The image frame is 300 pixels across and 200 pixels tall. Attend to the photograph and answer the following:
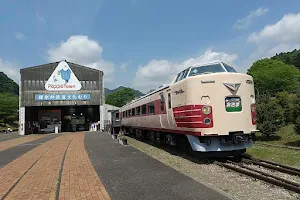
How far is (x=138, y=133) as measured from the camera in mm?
20734

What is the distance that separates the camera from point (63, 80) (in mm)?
40531

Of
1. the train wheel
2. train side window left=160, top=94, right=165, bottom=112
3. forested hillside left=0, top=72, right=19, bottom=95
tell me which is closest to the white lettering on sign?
train side window left=160, top=94, right=165, bottom=112

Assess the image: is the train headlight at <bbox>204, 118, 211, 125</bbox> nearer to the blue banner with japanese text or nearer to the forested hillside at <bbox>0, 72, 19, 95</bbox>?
the blue banner with japanese text

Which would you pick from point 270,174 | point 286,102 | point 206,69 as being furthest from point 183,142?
point 286,102

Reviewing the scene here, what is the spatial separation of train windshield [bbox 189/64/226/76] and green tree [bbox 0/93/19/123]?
222 ft

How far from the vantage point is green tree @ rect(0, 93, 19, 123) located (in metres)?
67.4

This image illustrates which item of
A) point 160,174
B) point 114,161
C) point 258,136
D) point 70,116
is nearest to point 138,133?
point 258,136

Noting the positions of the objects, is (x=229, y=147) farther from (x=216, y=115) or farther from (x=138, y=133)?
Result: (x=138, y=133)

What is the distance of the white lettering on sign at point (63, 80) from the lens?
40.2m

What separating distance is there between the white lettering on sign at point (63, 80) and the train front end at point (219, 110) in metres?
→ 33.7

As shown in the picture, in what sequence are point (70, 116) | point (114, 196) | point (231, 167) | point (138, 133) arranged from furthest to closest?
point (70, 116) < point (138, 133) < point (231, 167) < point (114, 196)

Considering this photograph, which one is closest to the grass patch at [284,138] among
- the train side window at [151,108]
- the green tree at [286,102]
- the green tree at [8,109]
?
the green tree at [286,102]

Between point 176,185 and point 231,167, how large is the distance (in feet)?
8.53

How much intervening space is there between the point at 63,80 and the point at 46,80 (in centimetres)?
234
